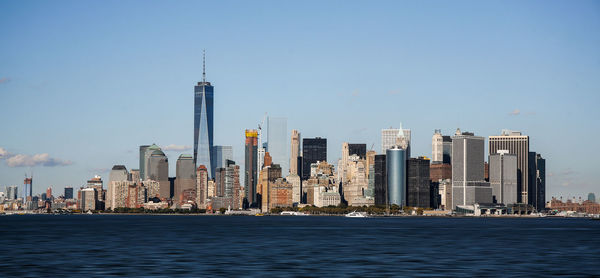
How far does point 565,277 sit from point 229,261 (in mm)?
33625

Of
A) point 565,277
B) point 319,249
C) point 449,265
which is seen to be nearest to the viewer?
point 565,277

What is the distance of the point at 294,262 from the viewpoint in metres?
87.4

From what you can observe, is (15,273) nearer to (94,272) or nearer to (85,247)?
(94,272)

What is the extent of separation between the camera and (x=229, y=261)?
289 ft

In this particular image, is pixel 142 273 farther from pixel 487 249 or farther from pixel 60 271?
pixel 487 249

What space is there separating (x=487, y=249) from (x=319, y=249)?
22.2m

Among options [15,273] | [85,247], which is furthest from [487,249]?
[15,273]

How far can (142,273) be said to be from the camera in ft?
243

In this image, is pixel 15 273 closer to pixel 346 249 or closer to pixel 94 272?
pixel 94 272

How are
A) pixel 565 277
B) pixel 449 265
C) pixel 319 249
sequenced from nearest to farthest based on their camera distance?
pixel 565 277 < pixel 449 265 < pixel 319 249

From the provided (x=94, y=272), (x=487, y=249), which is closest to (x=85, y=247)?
(x=94, y=272)

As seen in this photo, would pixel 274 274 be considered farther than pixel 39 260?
No

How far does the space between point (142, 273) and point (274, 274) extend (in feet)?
37.8

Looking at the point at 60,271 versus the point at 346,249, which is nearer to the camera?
the point at 60,271
